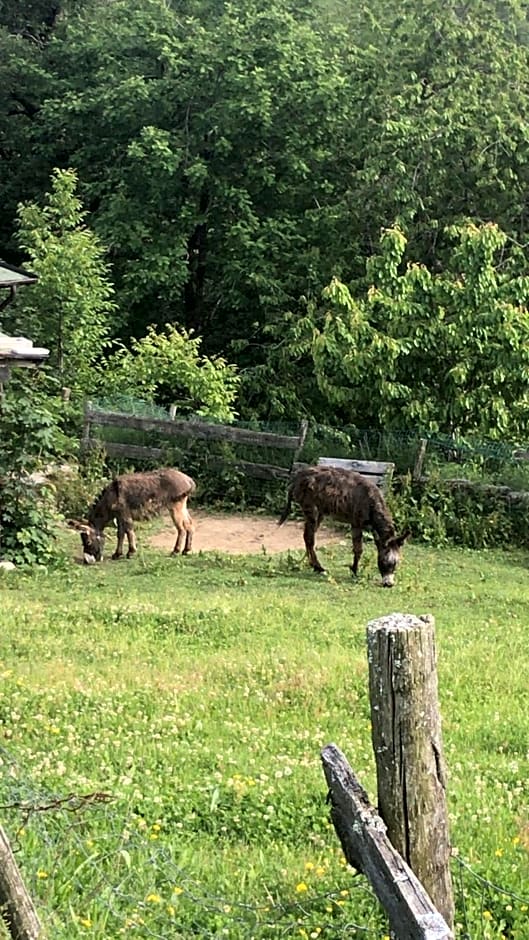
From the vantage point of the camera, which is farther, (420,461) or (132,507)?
(420,461)

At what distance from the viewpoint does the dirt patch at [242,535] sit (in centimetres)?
1502

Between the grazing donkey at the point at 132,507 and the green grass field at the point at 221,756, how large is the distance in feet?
8.16

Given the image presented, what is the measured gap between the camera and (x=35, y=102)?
2744 cm

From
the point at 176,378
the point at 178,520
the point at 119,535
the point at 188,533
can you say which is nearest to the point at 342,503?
the point at 188,533

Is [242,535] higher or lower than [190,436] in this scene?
lower

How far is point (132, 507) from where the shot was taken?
13.9m

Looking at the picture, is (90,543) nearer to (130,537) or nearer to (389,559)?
(130,537)

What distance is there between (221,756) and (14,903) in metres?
2.59

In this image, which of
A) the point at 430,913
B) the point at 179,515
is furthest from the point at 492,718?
the point at 179,515

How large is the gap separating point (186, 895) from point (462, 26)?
2142 centimetres

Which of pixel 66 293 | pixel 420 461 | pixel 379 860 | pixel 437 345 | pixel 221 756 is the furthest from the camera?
pixel 66 293

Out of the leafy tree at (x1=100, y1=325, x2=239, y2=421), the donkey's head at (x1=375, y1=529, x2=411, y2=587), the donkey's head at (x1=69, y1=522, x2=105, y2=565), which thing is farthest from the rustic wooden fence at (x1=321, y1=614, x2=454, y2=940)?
the leafy tree at (x1=100, y1=325, x2=239, y2=421)

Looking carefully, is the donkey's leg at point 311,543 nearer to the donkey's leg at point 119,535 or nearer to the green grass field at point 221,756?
the green grass field at point 221,756

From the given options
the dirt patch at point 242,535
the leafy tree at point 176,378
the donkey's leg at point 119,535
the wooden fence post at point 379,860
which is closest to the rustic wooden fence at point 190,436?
the dirt patch at point 242,535
